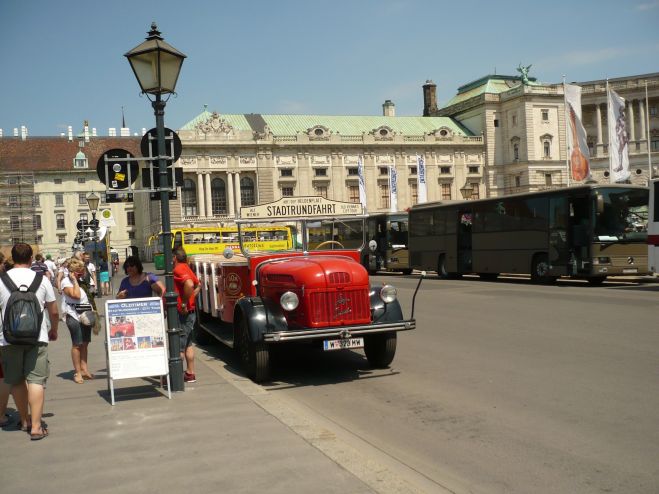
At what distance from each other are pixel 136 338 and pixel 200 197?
278ft

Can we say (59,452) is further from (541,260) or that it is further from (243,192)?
(243,192)

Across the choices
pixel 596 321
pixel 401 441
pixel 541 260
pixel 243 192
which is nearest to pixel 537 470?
pixel 401 441

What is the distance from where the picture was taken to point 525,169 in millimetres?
97500

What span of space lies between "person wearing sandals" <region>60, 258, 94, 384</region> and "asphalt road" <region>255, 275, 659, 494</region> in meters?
2.76

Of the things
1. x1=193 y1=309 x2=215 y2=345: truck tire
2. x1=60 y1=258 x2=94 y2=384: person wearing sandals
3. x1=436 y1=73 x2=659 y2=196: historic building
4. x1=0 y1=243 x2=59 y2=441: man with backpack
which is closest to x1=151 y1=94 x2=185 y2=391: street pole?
x1=0 y1=243 x2=59 y2=441: man with backpack

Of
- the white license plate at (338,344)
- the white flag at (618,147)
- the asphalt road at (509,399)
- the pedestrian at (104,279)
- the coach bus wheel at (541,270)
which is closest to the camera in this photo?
the asphalt road at (509,399)

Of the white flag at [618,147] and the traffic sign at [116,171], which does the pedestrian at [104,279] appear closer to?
the traffic sign at [116,171]

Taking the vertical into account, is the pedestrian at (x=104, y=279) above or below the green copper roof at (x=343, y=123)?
below

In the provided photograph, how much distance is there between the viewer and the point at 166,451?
5.98m

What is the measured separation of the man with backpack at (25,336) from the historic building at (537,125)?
86.3 metres

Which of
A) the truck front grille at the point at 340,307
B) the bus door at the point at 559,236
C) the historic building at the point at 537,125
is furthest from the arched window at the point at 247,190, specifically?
the truck front grille at the point at 340,307

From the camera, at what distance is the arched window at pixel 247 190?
3671 inches

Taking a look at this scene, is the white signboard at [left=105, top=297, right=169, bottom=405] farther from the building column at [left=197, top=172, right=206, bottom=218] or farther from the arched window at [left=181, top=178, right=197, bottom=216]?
the arched window at [left=181, top=178, right=197, bottom=216]

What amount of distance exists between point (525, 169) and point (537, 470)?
96199 mm
